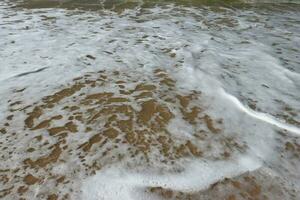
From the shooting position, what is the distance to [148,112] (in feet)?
13.8

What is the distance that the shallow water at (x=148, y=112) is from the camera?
10.0 ft

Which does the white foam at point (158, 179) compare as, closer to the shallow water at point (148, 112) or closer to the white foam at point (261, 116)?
the shallow water at point (148, 112)

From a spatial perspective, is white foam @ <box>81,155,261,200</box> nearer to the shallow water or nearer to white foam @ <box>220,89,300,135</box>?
the shallow water

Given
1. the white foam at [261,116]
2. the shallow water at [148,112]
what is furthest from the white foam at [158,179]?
the white foam at [261,116]

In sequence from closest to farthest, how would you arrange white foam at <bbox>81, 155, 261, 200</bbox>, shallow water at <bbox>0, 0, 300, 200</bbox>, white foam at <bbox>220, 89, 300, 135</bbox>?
white foam at <bbox>81, 155, 261, 200</bbox>, shallow water at <bbox>0, 0, 300, 200</bbox>, white foam at <bbox>220, 89, 300, 135</bbox>

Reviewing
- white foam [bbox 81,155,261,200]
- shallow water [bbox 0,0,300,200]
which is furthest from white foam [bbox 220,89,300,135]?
white foam [bbox 81,155,261,200]

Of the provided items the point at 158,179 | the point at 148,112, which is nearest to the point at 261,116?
the point at 148,112

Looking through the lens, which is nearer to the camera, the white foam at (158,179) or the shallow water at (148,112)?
the white foam at (158,179)

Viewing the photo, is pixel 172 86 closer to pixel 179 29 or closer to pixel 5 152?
pixel 5 152

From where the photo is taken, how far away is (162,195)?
290 cm

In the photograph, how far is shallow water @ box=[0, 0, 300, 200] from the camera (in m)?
3.06

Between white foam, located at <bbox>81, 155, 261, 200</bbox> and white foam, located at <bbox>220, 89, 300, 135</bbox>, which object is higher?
white foam, located at <bbox>81, 155, 261, 200</bbox>

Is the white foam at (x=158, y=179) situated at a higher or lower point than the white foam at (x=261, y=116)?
higher

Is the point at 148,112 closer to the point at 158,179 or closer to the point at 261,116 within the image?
the point at 158,179
